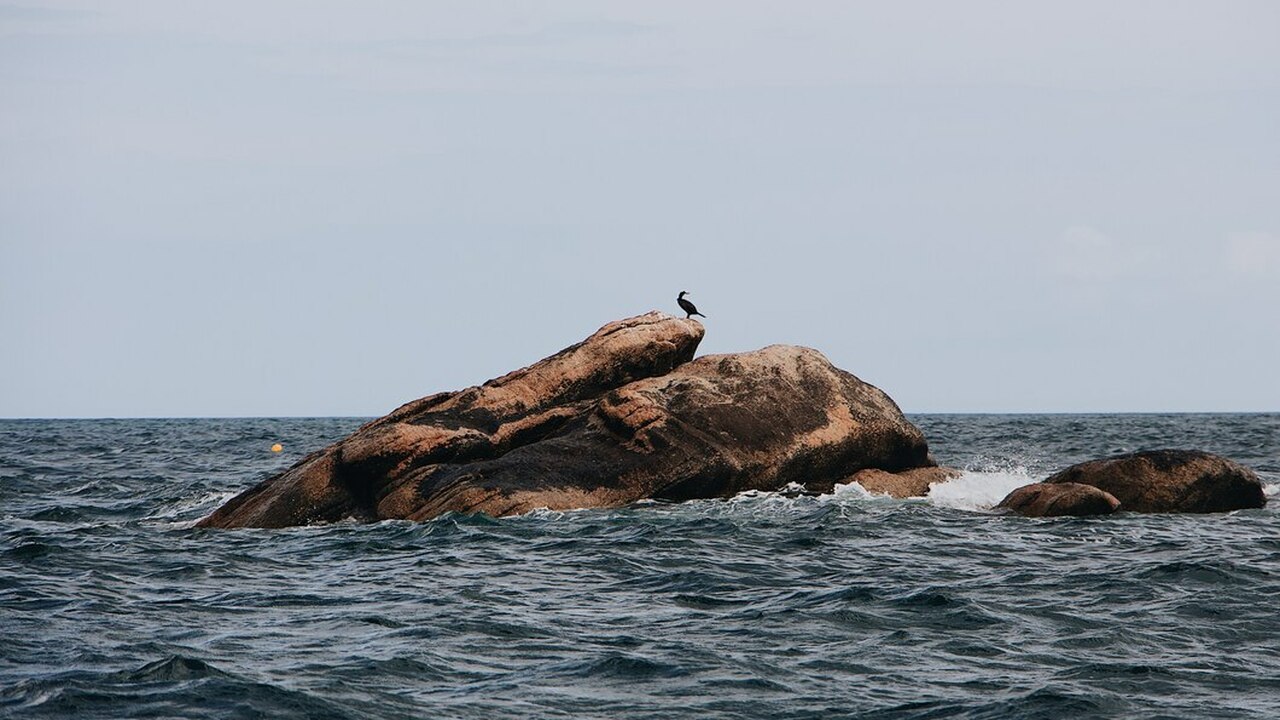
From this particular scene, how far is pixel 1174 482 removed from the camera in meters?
23.5

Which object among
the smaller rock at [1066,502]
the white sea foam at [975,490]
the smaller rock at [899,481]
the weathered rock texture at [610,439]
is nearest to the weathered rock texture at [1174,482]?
the smaller rock at [1066,502]

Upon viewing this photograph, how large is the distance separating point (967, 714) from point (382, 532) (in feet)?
40.3

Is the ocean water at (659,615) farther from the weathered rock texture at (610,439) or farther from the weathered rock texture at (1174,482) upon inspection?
the weathered rock texture at (610,439)

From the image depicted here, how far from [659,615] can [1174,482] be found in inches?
488

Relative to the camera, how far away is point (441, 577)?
672 inches

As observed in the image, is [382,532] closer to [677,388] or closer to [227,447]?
[677,388]

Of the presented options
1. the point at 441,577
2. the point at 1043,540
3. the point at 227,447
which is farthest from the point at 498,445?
the point at 227,447

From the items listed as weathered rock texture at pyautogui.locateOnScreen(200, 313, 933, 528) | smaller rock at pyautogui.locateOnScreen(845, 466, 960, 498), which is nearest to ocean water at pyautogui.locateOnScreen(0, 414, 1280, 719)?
weathered rock texture at pyautogui.locateOnScreen(200, 313, 933, 528)

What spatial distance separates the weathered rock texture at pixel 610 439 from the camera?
2325 centimetres

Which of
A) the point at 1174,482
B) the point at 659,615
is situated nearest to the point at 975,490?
the point at 1174,482

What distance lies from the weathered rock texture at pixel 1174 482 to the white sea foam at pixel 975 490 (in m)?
1.67

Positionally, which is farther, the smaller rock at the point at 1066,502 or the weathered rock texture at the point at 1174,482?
the weathered rock texture at the point at 1174,482

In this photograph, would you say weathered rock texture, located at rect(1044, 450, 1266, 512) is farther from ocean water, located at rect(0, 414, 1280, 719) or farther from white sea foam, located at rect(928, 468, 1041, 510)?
white sea foam, located at rect(928, 468, 1041, 510)

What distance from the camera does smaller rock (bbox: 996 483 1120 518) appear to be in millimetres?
22656
